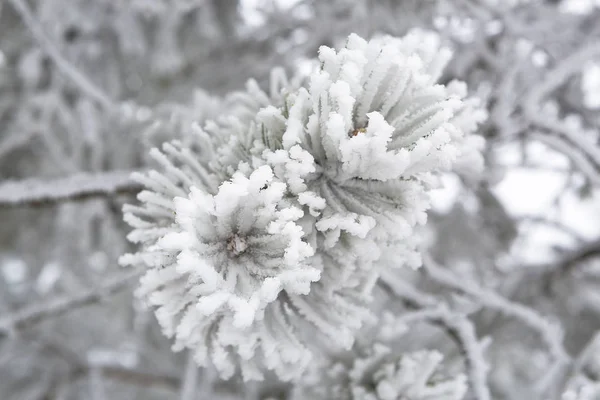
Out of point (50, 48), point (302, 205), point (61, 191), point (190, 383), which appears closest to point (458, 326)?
point (302, 205)

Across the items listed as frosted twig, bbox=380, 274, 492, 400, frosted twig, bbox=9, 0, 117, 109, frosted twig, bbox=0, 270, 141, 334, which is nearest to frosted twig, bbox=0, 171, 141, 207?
frosted twig, bbox=0, 270, 141, 334

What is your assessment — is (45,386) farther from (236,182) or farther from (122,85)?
(236,182)

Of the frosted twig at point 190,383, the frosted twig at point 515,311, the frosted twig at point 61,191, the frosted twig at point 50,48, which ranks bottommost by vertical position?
the frosted twig at point 515,311

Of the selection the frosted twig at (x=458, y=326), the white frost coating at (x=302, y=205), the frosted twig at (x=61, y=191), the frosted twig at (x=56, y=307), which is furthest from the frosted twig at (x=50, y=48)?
the frosted twig at (x=458, y=326)

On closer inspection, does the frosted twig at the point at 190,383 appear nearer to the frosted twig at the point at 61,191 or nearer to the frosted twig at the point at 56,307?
the frosted twig at the point at 56,307

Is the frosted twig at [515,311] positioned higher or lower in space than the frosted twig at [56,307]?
lower

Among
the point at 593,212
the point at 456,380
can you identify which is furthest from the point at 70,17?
the point at 593,212

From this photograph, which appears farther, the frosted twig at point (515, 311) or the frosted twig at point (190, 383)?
the frosted twig at point (190, 383)

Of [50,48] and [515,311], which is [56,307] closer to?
[50,48]
